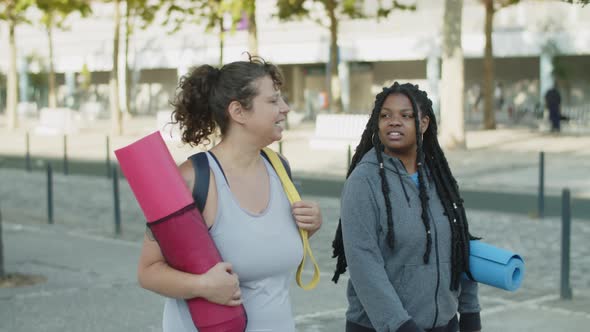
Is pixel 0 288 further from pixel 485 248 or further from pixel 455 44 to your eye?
pixel 455 44

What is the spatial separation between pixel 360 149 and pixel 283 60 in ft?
180

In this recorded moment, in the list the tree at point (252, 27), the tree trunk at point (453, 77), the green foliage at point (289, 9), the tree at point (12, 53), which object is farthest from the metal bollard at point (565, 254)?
the tree at point (12, 53)

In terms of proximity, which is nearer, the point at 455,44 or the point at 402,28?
the point at 455,44

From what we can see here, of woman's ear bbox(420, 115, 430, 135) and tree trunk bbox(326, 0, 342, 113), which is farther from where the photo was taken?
tree trunk bbox(326, 0, 342, 113)

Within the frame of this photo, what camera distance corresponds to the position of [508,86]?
54062 mm

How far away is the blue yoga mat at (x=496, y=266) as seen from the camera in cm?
362

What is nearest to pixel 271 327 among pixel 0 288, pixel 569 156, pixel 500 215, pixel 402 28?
pixel 0 288

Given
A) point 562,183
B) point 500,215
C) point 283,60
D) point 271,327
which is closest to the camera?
point 271,327

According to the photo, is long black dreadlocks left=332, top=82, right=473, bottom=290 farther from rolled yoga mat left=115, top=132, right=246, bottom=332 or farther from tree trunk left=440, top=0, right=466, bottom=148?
tree trunk left=440, top=0, right=466, bottom=148

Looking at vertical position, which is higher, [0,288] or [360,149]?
[360,149]

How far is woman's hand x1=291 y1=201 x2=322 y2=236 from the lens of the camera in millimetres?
3350

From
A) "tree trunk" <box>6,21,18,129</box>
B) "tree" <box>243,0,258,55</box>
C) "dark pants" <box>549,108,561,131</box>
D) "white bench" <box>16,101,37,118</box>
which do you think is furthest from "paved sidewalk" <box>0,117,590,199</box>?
"white bench" <box>16,101,37,118</box>

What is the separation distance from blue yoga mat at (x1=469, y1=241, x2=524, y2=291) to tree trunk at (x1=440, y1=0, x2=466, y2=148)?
67.4ft

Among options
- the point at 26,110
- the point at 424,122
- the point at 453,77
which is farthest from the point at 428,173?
the point at 26,110
